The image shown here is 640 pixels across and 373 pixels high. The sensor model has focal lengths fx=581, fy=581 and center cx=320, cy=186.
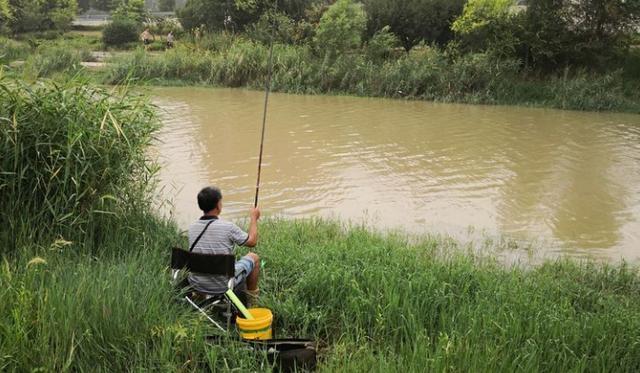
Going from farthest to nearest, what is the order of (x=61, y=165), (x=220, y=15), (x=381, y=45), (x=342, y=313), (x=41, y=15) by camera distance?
1. (x=41, y=15)
2. (x=220, y=15)
3. (x=381, y=45)
4. (x=61, y=165)
5. (x=342, y=313)

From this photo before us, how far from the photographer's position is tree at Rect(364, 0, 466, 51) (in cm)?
2273

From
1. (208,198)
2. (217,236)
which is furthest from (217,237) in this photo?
(208,198)

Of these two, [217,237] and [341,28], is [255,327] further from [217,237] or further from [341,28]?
[341,28]

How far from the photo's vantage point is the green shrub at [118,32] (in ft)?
109

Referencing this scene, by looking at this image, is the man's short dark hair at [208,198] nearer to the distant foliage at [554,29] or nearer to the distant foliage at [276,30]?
the distant foliage at [554,29]

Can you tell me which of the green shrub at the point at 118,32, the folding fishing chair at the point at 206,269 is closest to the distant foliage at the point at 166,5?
the green shrub at the point at 118,32

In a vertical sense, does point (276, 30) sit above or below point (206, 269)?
above

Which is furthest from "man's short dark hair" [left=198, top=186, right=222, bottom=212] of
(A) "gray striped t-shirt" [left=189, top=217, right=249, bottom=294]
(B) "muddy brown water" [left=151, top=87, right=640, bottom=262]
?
(B) "muddy brown water" [left=151, top=87, right=640, bottom=262]

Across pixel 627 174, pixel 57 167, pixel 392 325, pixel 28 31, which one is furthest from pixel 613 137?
pixel 28 31

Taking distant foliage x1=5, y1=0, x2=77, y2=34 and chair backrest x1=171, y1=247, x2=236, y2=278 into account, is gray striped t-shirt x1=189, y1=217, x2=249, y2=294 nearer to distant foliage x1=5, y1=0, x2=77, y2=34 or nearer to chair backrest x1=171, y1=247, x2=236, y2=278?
chair backrest x1=171, y1=247, x2=236, y2=278

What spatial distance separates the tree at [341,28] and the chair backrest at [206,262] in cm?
1899

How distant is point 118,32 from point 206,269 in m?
32.5

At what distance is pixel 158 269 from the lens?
173 inches

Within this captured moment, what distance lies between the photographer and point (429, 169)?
421 inches
